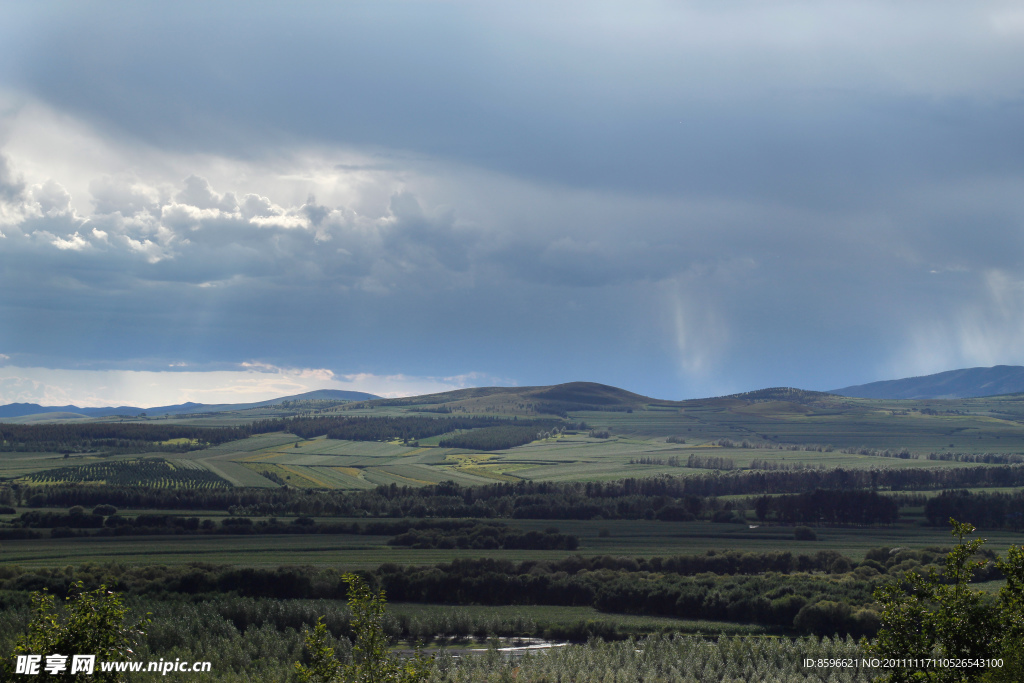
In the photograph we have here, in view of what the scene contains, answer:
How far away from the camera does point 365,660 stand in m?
30.0

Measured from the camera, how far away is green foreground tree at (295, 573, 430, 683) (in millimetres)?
28344

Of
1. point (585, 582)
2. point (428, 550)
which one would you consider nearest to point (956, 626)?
point (585, 582)

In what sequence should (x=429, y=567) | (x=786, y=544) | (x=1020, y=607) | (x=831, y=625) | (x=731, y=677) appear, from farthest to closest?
(x=786, y=544), (x=429, y=567), (x=831, y=625), (x=731, y=677), (x=1020, y=607)

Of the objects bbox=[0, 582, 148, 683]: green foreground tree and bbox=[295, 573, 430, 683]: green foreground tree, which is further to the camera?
bbox=[295, 573, 430, 683]: green foreground tree

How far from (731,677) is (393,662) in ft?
122

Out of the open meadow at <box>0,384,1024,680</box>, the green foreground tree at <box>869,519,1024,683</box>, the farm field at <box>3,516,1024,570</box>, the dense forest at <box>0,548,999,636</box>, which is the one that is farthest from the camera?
the farm field at <box>3,516,1024,570</box>

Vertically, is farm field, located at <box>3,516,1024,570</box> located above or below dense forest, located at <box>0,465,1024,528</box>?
below

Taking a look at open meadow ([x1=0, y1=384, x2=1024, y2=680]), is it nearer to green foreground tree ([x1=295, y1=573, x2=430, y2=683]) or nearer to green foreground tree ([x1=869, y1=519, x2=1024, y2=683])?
green foreground tree ([x1=295, y1=573, x2=430, y2=683])

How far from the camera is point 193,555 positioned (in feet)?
368

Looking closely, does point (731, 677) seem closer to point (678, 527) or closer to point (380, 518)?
point (678, 527)

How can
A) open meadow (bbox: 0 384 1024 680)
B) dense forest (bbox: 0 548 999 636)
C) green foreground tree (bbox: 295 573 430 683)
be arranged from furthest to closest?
dense forest (bbox: 0 548 999 636)
open meadow (bbox: 0 384 1024 680)
green foreground tree (bbox: 295 573 430 683)

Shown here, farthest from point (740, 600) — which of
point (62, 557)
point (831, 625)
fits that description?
point (62, 557)

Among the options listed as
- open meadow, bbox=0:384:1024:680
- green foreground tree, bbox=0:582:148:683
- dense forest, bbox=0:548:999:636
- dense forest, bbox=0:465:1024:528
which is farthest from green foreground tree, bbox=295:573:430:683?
dense forest, bbox=0:465:1024:528

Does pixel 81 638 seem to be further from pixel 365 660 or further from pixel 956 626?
pixel 956 626
